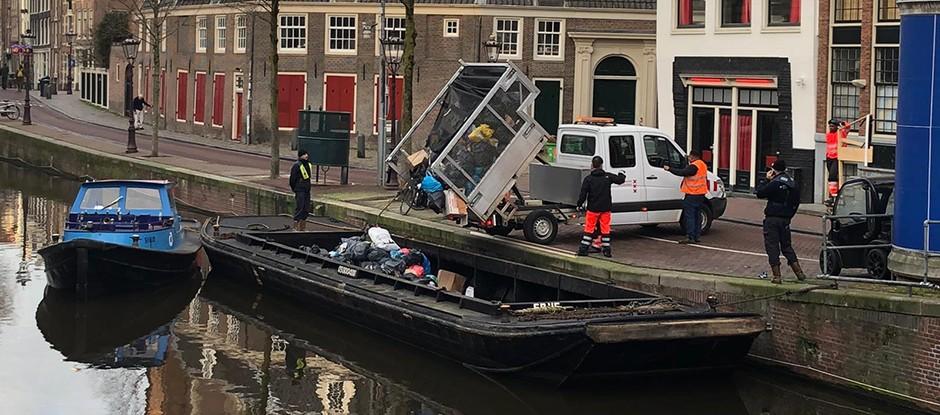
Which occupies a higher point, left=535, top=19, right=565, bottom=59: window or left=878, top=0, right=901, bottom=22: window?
left=535, top=19, right=565, bottom=59: window

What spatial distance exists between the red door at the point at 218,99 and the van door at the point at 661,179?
31.5m

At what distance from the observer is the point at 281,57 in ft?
153

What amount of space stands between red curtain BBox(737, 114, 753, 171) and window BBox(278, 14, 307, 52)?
2111 cm

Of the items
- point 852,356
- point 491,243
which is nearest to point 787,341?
point 852,356

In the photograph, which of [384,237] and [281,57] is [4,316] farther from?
[281,57]

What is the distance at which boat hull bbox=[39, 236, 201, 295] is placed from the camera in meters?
21.3

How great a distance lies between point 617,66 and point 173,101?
21317 mm

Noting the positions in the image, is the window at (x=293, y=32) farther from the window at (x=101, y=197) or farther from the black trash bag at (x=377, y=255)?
the black trash bag at (x=377, y=255)

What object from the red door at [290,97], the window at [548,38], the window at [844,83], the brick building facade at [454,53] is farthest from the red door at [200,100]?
the window at [844,83]

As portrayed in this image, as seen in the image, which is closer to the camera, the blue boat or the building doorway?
the blue boat

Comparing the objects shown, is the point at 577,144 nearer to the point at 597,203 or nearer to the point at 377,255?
the point at 597,203

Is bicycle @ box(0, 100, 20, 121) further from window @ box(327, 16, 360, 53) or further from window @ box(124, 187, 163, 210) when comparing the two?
window @ box(124, 187, 163, 210)

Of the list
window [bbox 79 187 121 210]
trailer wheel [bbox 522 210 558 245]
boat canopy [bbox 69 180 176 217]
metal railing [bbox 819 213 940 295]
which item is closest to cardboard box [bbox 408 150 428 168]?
trailer wheel [bbox 522 210 558 245]

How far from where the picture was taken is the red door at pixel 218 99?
5066 centimetres
